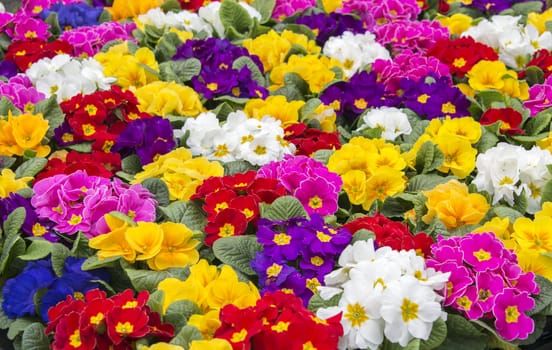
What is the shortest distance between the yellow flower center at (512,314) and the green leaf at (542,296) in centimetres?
7

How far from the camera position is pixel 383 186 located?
2473 mm

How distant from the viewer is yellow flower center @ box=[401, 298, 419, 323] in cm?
181

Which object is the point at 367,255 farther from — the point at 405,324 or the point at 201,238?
the point at 201,238

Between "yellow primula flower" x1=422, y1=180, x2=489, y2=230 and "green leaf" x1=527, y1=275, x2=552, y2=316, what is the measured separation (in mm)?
298

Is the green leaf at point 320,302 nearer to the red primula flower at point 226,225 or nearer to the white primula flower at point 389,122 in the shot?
the red primula flower at point 226,225

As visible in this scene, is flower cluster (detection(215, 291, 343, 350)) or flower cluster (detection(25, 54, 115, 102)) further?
flower cluster (detection(25, 54, 115, 102))

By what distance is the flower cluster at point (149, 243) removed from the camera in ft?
6.81

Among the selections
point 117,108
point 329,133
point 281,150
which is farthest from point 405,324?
point 117,108

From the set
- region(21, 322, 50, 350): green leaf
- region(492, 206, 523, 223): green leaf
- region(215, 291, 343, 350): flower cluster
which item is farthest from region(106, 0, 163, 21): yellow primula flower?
region(215, 291, 343, 350): flower cluster

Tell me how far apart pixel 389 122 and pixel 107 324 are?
4.87 feet

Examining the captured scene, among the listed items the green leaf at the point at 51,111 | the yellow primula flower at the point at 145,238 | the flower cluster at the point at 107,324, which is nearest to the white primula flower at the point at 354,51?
the green leaf at the point at 51,111

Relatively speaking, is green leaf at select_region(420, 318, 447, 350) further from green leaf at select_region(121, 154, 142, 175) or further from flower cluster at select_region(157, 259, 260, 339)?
green leaf at select_region(121, 154, 142, 175)

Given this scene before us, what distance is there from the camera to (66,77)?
311cm

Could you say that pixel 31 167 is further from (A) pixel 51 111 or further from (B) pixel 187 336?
(B) pixel 187 336
